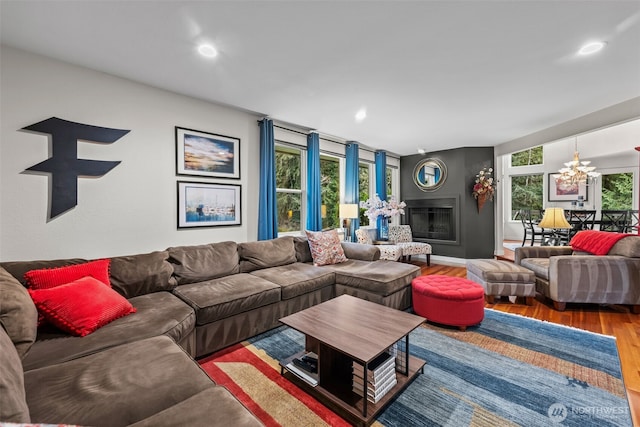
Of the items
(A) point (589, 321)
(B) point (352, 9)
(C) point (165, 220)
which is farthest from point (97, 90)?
(A) point (589, 321)

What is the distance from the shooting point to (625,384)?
1832 millimetres

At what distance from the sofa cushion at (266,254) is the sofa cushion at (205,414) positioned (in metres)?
2.08

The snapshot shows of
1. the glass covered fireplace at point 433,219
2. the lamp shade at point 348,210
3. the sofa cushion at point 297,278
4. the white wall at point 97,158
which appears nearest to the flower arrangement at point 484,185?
the glass covered fireplace at point 433,219

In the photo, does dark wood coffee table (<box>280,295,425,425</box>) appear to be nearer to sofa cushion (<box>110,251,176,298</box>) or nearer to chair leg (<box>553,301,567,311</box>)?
sofa cushion (<box>110,251,176,298</box>)

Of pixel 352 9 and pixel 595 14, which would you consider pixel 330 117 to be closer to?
pixel 352 9

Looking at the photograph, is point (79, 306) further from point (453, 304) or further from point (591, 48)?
point (591, 48)

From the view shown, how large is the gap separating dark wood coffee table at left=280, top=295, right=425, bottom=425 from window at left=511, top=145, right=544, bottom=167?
8602mm

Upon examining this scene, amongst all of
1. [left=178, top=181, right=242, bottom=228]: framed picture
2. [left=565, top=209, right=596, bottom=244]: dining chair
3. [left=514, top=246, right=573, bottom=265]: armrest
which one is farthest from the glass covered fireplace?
[left=178, top=181, right=242, bottom=228]: framed picture

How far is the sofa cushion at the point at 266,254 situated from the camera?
10.3 feet

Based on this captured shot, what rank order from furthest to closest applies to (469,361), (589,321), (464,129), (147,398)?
(464,129)
(589,321)
(469,361)
(147,398)

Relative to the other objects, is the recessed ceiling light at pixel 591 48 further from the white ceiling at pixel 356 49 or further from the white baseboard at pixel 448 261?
the white baseboard at pixel 448 261

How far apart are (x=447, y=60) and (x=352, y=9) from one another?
108cm

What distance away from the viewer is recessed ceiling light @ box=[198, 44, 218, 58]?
6.97ft

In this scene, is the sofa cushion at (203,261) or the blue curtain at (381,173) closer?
the sofa cushion at (203,261)
